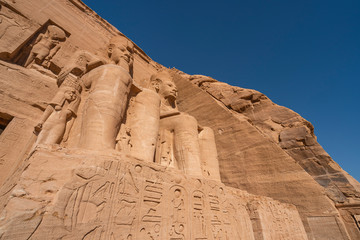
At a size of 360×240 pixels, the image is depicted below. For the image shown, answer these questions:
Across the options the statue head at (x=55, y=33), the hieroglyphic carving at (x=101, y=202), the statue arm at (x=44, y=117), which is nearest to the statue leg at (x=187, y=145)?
the hieroglyphic carving at (x=101, y=202)

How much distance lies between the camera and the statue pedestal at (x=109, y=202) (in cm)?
111

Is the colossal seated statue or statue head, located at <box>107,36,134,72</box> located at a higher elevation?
statue head, located at <box>107,36,134,72</box>

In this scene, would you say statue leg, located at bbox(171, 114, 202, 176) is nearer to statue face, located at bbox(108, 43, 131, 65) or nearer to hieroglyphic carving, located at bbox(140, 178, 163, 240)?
hieroglyphic carving, located at bbox(140, 178, 163, 240)

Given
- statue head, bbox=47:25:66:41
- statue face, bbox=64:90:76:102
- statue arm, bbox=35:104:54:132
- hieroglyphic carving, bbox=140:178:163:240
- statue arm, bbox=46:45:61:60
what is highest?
statue head, bbox=47:25:66:41

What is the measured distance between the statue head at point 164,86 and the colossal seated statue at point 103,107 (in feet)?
4.69

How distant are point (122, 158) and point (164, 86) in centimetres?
248

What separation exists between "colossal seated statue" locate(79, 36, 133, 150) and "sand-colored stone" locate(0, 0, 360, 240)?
0.5 inches

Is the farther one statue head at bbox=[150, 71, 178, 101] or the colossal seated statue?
statue head at bbox=[150, 71, 178, 101]

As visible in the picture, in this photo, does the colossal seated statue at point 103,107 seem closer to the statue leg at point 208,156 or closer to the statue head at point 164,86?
the statue head at point 164,86

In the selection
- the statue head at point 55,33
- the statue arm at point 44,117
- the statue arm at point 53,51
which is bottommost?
the statue arm at point 44,117

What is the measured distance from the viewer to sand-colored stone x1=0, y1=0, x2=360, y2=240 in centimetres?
130

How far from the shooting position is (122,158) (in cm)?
170

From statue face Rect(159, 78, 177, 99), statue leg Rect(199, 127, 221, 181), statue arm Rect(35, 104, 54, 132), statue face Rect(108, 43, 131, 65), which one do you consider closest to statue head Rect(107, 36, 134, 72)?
statue face Rect(108, 43, 131, 65)

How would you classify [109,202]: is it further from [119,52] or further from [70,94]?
[119,52]
